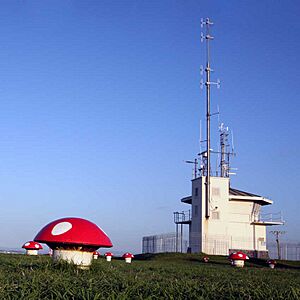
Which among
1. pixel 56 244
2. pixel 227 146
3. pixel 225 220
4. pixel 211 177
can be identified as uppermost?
pixel 227 146

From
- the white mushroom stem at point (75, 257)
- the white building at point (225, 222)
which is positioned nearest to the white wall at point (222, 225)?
the white building at point (225, 222)

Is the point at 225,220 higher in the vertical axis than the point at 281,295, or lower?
higher

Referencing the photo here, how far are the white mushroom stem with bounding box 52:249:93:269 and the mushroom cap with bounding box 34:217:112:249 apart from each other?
0.51 feet

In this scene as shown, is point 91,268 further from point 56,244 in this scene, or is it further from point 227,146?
point 227,146

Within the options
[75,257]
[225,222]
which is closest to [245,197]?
[225,222]

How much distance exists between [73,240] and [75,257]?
35 centimetres

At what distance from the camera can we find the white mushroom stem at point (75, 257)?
27.0 ft

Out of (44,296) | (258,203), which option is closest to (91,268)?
(44,296)

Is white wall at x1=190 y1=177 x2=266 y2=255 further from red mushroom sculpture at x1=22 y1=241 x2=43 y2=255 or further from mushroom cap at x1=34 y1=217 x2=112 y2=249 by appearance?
mushroom cap at x1=34 y1=217 x2=112 y2=249

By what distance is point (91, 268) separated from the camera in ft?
26.8

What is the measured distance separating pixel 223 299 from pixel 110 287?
4.25 feet

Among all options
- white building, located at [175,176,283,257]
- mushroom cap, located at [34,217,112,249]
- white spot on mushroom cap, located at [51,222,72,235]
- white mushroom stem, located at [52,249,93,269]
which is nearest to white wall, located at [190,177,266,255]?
white building, located at [175,176,283,257]

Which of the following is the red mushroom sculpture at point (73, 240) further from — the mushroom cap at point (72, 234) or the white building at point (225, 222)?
the white building at point (225, 222)

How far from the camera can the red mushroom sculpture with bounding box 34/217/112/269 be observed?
8.12 metres
